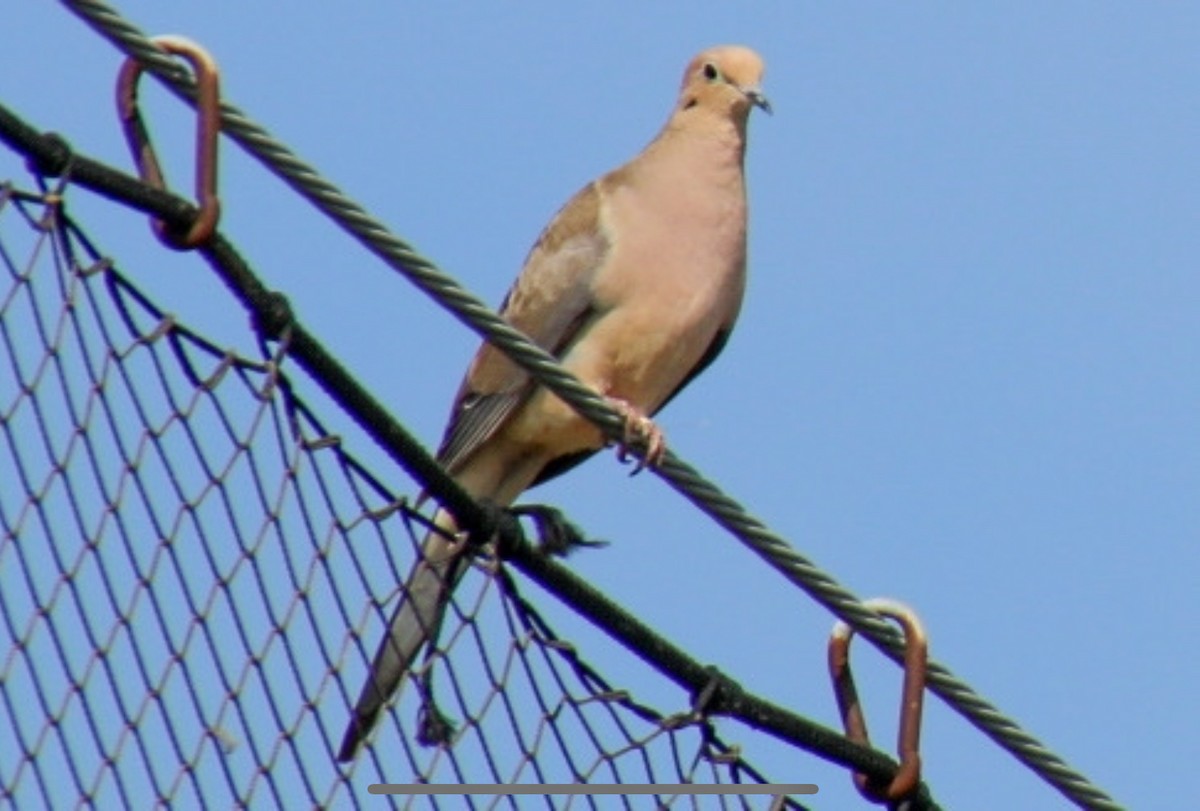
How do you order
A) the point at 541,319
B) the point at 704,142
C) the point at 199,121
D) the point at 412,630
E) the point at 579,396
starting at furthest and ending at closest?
1. the point at 704,142
2. the point at 541,319
3. the point at 412,630
4. the point at 579,396
5. the point at 199,121

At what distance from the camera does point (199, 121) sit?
370 centimetres

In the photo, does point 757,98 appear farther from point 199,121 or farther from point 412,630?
point 199,121

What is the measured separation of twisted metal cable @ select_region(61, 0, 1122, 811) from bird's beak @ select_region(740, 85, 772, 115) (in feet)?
8.48

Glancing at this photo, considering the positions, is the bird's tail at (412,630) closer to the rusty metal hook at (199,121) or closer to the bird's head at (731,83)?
the rusty metal hook at (199,121)

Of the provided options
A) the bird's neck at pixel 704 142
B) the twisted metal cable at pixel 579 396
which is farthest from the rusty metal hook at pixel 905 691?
the bird's neck at pixel 704 142

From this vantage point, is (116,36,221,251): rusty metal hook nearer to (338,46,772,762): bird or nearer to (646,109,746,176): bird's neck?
(338,46,772,762): bird

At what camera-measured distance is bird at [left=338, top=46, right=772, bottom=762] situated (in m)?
6.74

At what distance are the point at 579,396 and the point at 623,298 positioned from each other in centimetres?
254

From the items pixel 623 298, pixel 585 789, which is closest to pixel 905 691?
pixel 585 789

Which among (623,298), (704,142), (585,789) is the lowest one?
(585,789)

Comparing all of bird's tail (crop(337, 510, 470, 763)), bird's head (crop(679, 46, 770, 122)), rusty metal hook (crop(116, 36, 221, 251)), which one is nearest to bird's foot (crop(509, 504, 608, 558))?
bird's tail (crop(337, 510, 470, 763))

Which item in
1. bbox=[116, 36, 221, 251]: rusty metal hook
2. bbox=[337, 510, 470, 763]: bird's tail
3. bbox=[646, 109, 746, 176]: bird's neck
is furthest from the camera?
bbox=[646, 109, 746, 176]: bird's neck

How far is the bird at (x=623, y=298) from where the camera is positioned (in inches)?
265

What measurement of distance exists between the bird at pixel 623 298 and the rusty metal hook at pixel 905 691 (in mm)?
2174
